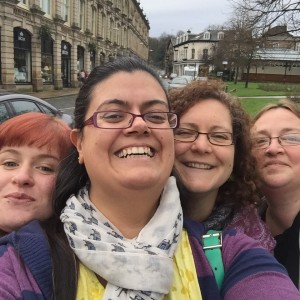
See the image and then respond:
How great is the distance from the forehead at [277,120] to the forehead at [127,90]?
92 cm

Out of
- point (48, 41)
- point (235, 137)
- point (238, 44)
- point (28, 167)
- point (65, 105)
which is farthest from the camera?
point (238, 44)

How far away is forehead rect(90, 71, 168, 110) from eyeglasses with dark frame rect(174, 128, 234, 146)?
1.04ft

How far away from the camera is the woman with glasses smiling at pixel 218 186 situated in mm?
1642

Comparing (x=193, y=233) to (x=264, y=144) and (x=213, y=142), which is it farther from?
(x=264, y=144)

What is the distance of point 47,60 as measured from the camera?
31141mm

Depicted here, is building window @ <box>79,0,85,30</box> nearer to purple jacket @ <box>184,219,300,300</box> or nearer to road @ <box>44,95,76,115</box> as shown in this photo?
road @ <box>44,95,76,115</box>

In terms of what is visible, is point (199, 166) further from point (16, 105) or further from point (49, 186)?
point (16, 105)

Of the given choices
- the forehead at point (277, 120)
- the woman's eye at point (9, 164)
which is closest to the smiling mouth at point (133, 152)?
the woman's eye at point (9, 164)

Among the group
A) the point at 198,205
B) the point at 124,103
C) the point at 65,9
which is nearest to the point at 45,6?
the point at 65,9

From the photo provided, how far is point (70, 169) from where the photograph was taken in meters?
1.90

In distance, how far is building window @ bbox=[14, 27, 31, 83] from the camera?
86.0ft

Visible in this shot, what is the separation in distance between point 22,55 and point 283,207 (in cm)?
2763

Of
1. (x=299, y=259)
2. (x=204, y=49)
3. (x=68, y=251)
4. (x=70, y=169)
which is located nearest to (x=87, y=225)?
(x=68, y=251)

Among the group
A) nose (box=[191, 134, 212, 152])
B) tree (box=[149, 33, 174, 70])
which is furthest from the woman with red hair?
tree (box=[149, 33, 174, 70])
